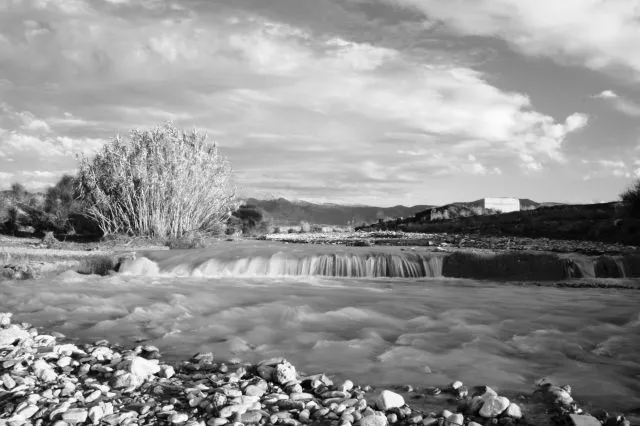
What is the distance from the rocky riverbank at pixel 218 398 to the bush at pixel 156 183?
17828 mm

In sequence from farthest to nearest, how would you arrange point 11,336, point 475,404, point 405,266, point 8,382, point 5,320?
point 405,266, point 5,320, point 11,336, point 8,382, point 475,404

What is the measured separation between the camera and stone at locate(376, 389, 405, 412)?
196 inches

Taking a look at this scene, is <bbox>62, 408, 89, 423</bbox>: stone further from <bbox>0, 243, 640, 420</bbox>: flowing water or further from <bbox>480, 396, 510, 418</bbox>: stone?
<bbox>480, 396, 510, 418</bbox>: stone

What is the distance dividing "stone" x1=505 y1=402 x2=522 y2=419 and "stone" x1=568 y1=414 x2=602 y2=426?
43cm

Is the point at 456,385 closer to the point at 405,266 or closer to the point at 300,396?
Result: the point at 300,396

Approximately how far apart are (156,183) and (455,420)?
20981mm

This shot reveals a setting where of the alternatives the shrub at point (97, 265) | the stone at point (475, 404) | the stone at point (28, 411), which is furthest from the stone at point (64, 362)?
the shrub at point (97, 265)

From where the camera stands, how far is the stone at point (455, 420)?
4574mm

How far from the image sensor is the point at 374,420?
15.0 ft

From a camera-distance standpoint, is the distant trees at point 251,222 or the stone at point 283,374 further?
the distant trees at point 251,222

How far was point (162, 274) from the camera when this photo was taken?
16875 mm

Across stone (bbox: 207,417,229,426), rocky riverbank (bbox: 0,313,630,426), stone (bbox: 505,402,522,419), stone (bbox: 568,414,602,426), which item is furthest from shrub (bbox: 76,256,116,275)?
stone (bbox: 568,414,602,426)

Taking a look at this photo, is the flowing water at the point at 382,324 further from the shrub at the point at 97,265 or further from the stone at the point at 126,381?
the stone at the point at 126,381

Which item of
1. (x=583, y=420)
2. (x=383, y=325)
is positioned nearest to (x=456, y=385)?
(x=583, y=420)
